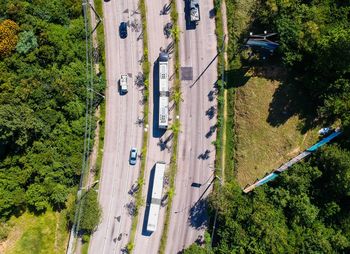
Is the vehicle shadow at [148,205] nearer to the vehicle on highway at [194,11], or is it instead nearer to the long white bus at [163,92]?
the long white bus at [163,92]

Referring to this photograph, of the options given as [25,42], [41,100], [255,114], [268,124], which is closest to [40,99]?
[41,100]

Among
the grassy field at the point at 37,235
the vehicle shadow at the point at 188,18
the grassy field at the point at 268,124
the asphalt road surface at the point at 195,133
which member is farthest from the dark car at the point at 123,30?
the grassy field at the point at 37,235

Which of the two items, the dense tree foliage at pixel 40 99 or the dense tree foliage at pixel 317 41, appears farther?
the dense tree foliage at pixel 40 99

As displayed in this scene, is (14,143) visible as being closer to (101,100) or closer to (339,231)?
(101,100)

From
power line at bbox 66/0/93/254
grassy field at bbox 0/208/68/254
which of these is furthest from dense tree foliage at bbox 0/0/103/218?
grassy field at bbox 0/208/68/254

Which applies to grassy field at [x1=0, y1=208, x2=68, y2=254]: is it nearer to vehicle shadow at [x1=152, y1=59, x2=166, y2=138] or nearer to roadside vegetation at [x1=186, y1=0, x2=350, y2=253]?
vehicle shadow at [x1=152, y1=59, x2=166, y2=138]
